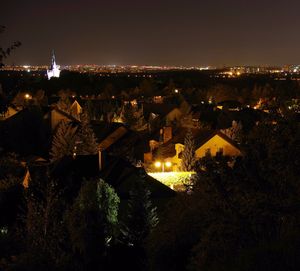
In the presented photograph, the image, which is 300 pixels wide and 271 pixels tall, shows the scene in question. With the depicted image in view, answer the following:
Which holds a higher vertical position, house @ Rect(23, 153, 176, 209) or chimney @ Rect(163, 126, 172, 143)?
chimney @ Rect(163, 126, 172, 143)

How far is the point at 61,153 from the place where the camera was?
33250mm

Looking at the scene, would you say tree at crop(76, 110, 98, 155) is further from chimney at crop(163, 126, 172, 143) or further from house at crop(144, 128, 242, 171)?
chimney at crop(163, 126, 172, 143)

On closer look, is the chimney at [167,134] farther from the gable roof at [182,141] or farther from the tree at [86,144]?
the tree at [86,144]

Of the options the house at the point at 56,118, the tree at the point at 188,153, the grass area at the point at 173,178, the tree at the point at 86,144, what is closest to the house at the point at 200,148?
the tree at the point at 188,153

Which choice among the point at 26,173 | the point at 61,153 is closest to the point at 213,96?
the point at 61,153

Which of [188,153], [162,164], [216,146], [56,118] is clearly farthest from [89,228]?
[56,118]

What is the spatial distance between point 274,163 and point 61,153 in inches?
900

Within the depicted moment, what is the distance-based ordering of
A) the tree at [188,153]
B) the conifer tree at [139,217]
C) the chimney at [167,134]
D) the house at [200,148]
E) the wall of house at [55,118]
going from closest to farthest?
1. the conifer tree at [139,217]
2. the tree at [188,153]
3. the house at [200,148]
4. the chimney at [167,134]
5. the wall of house at [55,118]

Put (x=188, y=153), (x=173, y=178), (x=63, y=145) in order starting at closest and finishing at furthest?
(x=173, y=178) < (x=188, y=153) < (x=63, y=145)

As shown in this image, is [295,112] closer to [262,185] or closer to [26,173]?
[262,185]

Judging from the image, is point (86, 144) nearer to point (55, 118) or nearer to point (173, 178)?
point (173, 178)

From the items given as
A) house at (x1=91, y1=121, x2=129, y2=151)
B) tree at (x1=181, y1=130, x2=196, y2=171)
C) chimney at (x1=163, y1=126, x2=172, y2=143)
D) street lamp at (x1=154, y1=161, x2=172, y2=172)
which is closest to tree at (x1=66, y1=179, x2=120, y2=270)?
tree at (x1=181, y1=130, x2=196, y2=171)

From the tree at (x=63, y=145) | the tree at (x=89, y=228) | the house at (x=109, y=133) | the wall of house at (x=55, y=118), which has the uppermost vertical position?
the wall of house at (x=55, y=118)

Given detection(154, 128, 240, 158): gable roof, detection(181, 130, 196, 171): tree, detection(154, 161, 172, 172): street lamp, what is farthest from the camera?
detection(154, 128, 240, 158): gable roof
